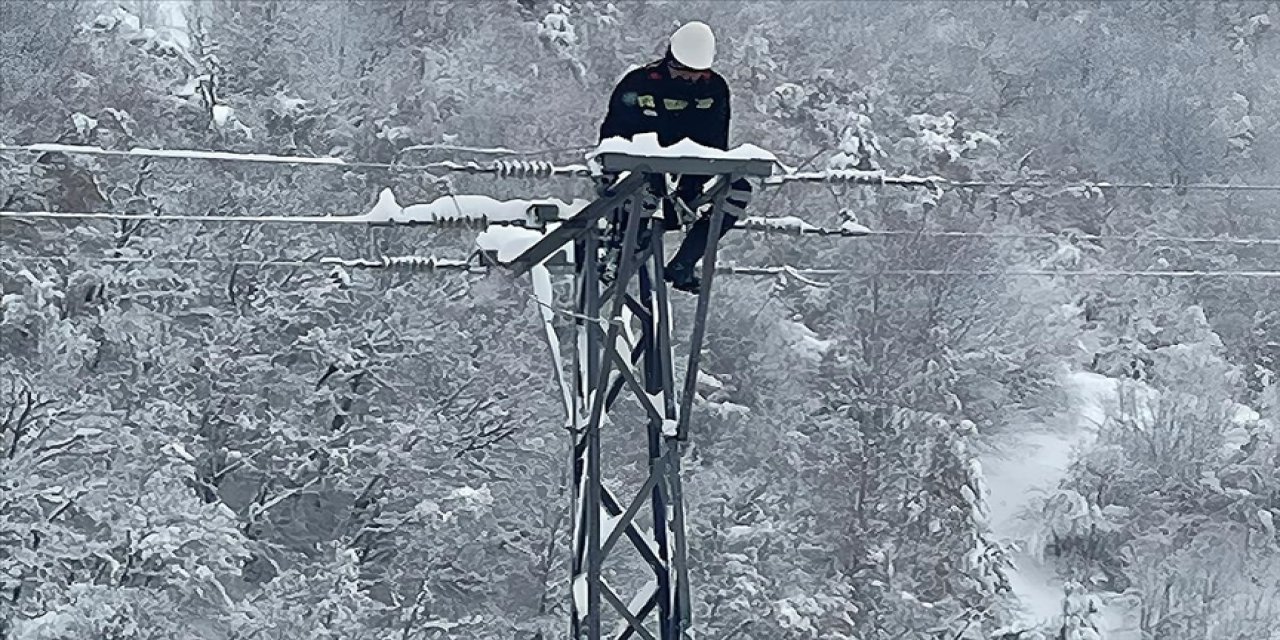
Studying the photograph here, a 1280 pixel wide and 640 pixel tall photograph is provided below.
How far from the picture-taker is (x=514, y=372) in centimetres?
2262

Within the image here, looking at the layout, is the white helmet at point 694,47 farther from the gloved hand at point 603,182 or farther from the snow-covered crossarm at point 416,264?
the snow-covered crossarm at point 416,264

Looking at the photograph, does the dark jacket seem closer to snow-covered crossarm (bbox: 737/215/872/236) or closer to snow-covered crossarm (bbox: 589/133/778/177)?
snow-covered crossarm (bbox: 589/133/778/177)

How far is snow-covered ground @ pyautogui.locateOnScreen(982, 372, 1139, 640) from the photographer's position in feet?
75.4

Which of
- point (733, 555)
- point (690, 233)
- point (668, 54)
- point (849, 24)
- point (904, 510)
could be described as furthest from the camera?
point (849, 24)

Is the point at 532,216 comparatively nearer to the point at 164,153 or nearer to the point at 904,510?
the point at 164,153

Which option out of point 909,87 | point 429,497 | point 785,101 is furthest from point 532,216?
point 909,87

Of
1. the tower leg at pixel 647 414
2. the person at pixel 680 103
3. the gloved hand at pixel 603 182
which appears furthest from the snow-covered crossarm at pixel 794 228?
the gloved hand at pixel 603 182

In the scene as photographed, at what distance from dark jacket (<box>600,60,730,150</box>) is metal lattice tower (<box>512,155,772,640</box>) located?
0.20 m

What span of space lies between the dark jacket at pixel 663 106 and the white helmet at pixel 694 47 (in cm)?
7

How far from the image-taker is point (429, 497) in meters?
21.6

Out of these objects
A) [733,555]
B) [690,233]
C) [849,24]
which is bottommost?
[733,555]

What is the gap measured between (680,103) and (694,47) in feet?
0.72

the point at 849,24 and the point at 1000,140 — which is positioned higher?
the point at 849,24

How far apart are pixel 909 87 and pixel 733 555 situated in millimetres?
13668
